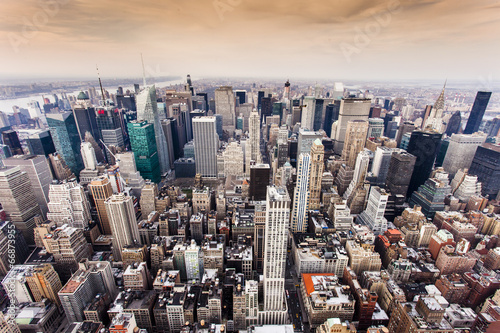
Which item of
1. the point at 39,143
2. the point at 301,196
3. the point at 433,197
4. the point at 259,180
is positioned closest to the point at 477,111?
the point at 433,197

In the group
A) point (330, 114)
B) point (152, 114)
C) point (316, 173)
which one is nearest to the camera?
point (316, 173)

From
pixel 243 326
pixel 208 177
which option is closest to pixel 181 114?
pixel 208 177

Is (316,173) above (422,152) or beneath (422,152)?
beneath

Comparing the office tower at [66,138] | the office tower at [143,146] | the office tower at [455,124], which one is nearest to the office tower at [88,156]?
the office tower at [66,138]

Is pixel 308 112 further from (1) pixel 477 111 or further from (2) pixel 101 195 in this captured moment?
(2) pixel 101 195

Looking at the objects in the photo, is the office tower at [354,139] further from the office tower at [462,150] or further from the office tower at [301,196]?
the office tower at [301,196]

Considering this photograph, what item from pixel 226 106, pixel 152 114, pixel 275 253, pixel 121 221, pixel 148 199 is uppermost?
pixel 152 114

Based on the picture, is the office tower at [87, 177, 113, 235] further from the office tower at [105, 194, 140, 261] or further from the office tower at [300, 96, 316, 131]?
the office tower at [300, 96, 316, 131]
